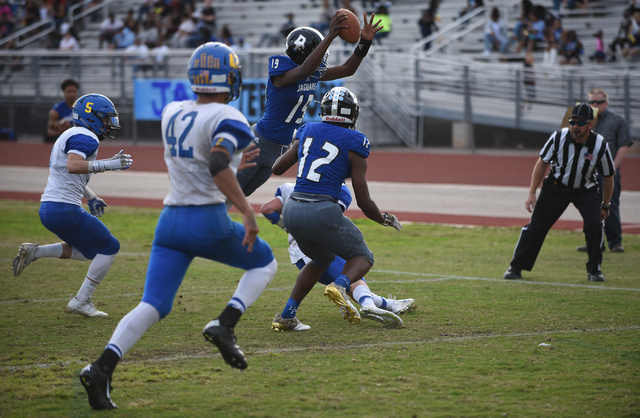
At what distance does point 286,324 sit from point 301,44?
2.41 meters

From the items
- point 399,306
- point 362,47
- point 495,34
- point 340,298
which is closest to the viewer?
point 340,298

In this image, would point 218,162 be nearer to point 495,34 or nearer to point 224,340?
point 224,340

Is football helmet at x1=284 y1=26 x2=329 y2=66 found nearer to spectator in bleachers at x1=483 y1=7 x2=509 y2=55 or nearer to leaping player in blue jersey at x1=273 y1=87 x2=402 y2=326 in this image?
leaping player in blue jersey at x1=273 y1=87 x2=402 y2=326

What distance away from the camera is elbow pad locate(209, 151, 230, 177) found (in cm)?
398

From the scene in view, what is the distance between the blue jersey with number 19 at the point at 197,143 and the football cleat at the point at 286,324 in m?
1.70

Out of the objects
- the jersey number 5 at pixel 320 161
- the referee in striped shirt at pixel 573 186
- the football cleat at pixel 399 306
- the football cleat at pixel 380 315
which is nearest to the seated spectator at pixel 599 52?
the referee in striped shirt at pixel 573 186

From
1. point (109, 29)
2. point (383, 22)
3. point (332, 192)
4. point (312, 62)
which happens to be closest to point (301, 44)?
point (312, 62)

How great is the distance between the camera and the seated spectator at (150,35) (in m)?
28.9

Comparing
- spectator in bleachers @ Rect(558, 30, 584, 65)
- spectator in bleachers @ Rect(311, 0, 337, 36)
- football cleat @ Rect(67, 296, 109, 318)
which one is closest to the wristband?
football cleat @ Rect(67, 296, 109, 318)

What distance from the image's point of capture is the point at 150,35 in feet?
95.3

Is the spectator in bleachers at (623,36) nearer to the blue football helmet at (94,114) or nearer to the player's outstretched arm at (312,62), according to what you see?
the player's outstretched arm at (312,62)

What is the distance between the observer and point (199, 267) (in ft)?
28.1

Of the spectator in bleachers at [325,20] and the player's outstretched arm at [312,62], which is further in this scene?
the spectator in bleachers at [325,20]

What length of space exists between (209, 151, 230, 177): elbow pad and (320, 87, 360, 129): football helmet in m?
1.54
